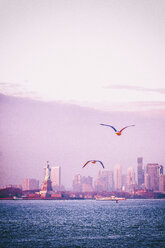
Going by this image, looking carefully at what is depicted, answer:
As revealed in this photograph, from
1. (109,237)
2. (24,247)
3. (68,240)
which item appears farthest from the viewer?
(109,237)

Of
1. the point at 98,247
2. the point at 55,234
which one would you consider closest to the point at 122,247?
the point at 98,247

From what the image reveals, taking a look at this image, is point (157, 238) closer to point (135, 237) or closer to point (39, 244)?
point (135, 237)

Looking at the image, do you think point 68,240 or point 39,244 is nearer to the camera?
point 39,244

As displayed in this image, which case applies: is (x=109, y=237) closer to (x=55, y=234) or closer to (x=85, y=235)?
(x=85, y=235)

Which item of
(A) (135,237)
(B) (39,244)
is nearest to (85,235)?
(A) (135,237)

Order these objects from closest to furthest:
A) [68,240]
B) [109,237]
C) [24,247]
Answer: [24,247], [68,240], [109,237]

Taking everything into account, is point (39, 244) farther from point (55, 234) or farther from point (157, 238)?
point (157, 238)

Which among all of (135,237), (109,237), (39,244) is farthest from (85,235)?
(39,244)

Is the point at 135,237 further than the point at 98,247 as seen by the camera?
Yes
